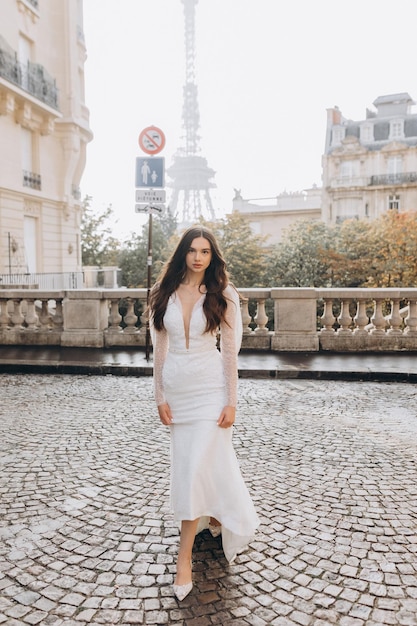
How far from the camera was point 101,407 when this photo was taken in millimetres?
6227

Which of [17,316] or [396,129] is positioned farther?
[396,129]

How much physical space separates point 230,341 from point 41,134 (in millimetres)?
22868

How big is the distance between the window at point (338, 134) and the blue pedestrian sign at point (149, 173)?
4528 centimetres

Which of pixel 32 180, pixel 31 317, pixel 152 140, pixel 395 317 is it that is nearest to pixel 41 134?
pixel 32 180

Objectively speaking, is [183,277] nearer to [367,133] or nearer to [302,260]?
[302,260]

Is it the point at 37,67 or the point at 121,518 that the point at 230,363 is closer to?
the point at 121,518

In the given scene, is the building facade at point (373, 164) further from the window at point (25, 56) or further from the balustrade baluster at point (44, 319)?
the balustrade baluster at point (44, 319)

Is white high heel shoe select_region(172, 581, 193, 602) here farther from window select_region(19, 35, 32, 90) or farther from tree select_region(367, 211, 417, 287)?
window select_region(19, 35, 32, 90)

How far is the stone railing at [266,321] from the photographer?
9219mm

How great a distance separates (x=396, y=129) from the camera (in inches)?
1925

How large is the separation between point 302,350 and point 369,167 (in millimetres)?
42581

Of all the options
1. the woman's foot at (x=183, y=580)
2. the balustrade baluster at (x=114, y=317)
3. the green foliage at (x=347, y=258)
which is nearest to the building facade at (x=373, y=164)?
the green foliage at (x=347, y=258)

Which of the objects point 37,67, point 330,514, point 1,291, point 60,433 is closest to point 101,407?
point 60,433

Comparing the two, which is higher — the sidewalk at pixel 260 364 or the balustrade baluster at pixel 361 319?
the balustrade baluster at pixel 361 319
